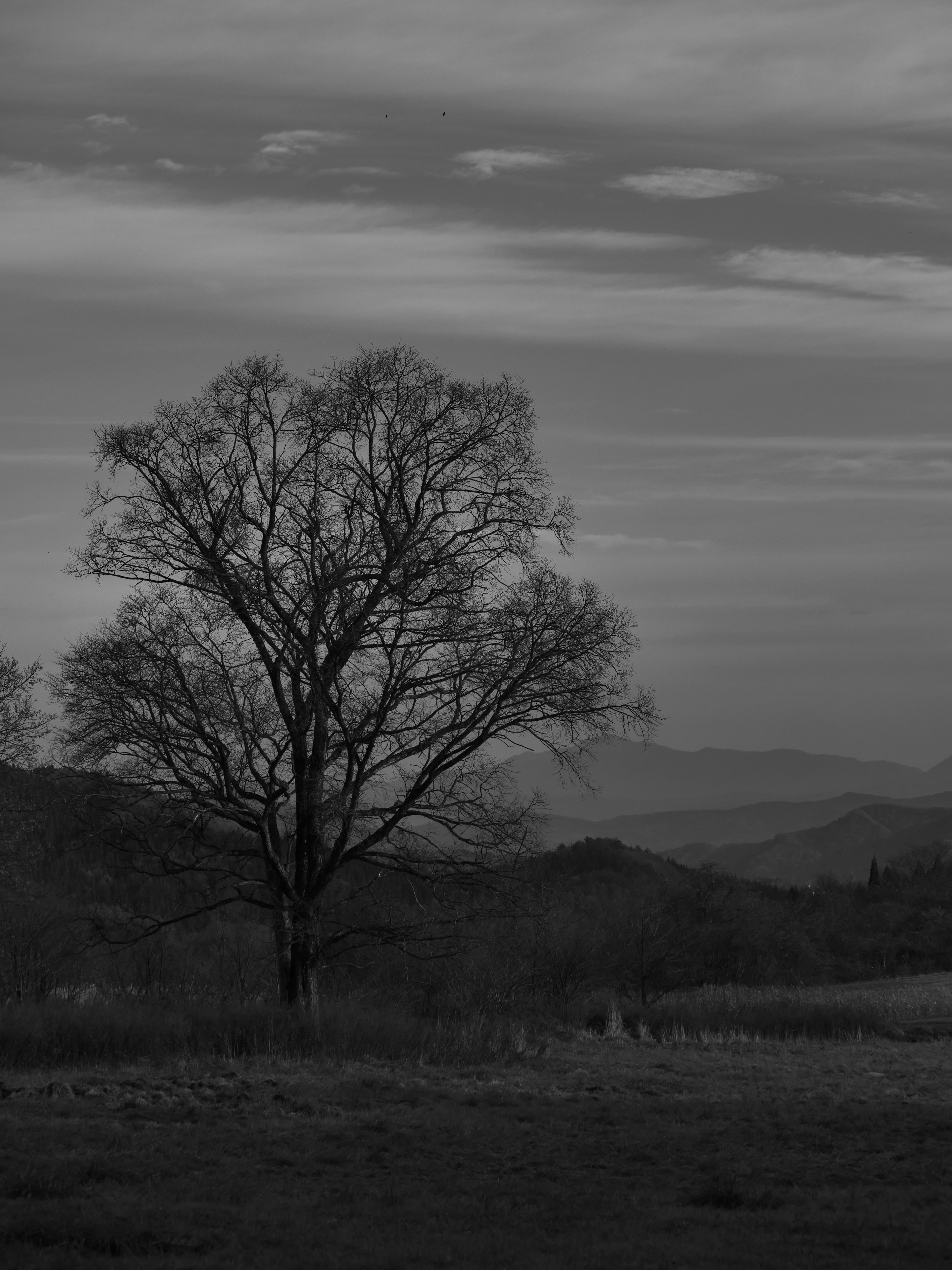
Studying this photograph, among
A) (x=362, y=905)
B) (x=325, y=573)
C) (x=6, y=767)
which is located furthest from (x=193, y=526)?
(x=6, y=767)

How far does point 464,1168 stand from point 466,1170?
74 mm

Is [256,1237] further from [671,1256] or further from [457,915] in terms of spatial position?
[457,915]

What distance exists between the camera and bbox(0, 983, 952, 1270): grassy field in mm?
7758

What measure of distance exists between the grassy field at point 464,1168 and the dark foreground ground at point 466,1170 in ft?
0.10

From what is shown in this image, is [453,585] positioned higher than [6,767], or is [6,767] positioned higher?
[453,585]

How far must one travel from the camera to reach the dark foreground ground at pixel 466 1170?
25.4ft

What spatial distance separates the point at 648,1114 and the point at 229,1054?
20.5ft

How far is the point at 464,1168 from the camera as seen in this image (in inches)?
407

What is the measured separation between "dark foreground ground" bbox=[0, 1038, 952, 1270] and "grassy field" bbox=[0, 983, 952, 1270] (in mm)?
29

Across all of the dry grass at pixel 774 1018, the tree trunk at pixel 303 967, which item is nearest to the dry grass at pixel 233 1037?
the tree trunk at pixel 303 967

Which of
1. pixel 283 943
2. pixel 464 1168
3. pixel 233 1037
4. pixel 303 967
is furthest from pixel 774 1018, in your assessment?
pixel 464 1168

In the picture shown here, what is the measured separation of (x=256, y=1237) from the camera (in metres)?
7.97

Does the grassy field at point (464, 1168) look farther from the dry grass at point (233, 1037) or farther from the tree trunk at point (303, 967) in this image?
the tree trunk at point (303, 967)

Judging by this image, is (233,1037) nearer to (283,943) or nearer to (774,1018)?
(283,943)
